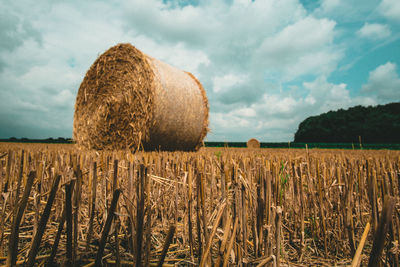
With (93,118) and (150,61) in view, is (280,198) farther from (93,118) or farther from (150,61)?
(93,118)

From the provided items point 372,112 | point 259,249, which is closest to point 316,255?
point 259,249

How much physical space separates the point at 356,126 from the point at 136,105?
26.7 metres

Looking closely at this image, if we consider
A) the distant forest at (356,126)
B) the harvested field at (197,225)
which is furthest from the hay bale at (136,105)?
the distant forest at (356,126)

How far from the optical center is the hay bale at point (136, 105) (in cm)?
468

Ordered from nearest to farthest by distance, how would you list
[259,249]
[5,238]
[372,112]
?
1. [259,249]
2. [5,238]
3. [372,112]

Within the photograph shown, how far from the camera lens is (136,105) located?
4.79 m

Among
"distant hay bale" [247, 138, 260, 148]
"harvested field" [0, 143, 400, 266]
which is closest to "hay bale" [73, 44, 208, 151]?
"harvested field" [0, 143, 400, 266]

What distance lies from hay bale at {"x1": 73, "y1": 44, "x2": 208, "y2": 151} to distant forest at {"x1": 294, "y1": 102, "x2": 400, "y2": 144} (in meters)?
22.5

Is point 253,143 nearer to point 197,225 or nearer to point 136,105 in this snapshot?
point 136,105

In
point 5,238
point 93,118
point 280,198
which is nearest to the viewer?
point 5,238

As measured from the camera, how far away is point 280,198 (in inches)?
54.0

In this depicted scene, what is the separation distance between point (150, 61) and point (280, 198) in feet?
14.5

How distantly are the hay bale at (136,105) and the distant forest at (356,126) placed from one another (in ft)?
73.8

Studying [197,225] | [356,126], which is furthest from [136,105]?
[356,126]
